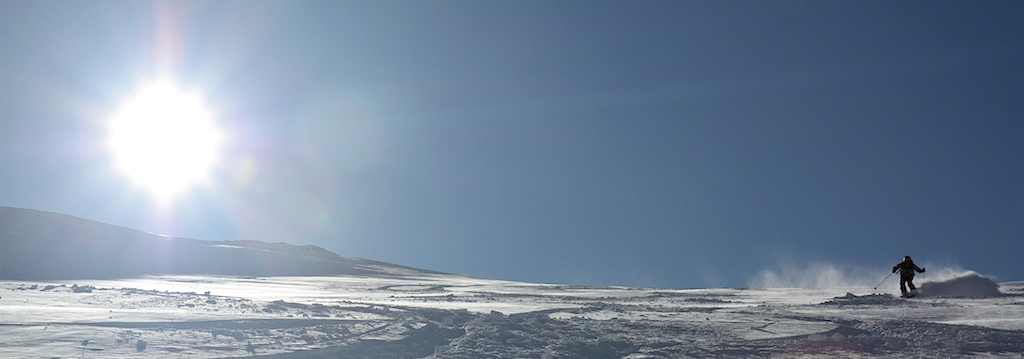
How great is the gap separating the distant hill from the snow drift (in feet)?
88.1

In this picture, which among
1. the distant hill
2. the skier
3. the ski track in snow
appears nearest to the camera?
the ski track in snow

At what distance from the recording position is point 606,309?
12.7 metres

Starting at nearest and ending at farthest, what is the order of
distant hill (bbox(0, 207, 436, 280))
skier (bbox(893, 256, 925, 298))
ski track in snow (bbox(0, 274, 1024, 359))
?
1. ski track in snow (bbox(0, 274, 1024, 359))
2. skier (bbox(893, 256, 925, 298))
3. distant hill (bbox(0, 207, 436, 280))

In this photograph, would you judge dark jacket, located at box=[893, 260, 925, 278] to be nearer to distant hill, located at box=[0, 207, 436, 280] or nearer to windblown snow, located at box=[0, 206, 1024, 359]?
windblown snow, located at box=[0, 206, 1024, 359]

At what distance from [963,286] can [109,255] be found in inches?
1293

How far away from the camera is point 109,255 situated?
1236 inches

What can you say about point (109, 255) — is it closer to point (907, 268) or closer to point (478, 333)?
point (478, 333)

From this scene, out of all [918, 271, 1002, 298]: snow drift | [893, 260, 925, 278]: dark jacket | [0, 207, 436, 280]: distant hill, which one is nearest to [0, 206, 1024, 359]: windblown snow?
[918, 271, 1002, 298]: snow drift

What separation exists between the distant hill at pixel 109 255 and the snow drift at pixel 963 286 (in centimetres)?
2686

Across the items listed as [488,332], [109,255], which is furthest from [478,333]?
[109,255]

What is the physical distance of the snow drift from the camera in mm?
15680

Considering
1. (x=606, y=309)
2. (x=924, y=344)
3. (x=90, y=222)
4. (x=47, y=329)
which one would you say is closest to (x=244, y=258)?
(x=90, y=222)

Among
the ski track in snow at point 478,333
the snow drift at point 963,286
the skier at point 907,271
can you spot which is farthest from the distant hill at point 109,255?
the snow drift at point 963,286

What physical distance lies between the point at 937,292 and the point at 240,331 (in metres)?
16.0
